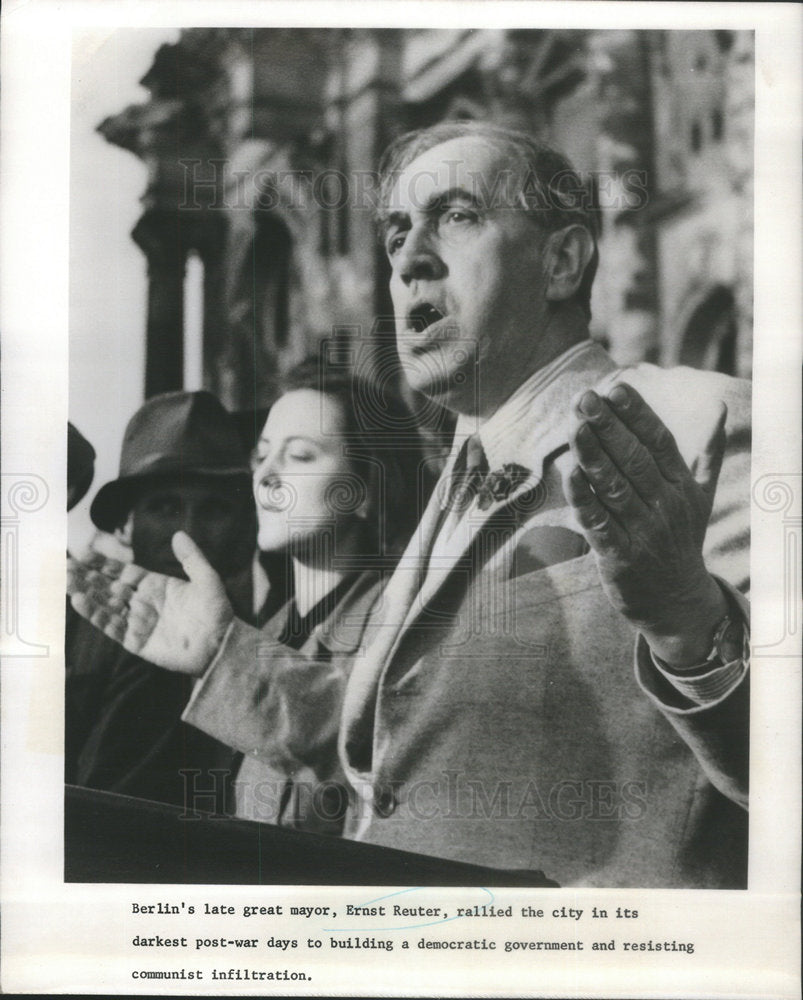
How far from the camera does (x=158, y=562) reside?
7.37 ft

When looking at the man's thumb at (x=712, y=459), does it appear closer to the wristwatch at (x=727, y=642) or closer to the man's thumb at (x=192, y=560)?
the wristwatch at (x=727, y=642)

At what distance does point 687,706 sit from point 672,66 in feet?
5.05

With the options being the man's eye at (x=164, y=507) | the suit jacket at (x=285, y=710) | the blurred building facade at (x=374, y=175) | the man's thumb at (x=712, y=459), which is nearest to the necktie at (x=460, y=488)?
the suit jacket at (x=285, y=710)

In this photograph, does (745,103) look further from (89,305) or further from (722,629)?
(89,305)

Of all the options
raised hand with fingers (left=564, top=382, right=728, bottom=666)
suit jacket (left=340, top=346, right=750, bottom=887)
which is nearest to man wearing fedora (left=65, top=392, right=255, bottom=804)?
suit jacket (left=340, top=346, right=750, bottom=887)

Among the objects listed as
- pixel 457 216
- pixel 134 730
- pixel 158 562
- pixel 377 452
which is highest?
pixel 457 216

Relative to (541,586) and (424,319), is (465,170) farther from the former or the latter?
(541,586)

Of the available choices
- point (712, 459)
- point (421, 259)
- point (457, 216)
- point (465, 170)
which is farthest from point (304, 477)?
point (712, 459)

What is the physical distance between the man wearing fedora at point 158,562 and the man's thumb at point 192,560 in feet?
0.05

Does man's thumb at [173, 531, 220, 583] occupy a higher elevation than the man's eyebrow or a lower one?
lower

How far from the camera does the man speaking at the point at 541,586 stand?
217 cm

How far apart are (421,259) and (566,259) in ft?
1.15

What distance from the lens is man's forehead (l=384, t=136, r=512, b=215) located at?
87.3 inches

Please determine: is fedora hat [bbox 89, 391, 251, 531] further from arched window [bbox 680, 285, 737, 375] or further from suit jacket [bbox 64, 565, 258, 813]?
arched window [bbox 680, 285, 737, 375]
